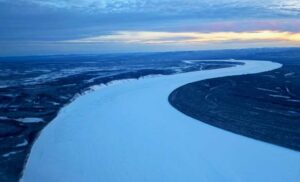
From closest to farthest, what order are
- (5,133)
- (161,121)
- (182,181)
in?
(182,181) < (5,133) < (161,121)

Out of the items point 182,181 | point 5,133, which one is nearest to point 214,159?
point 182,181

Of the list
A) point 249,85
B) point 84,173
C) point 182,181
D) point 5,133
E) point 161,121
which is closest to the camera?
point 182,181

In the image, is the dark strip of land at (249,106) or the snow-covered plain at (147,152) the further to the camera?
the dark strip of land at (249,106)

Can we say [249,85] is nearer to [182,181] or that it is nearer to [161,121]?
[161,121]

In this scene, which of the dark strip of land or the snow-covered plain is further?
the dark strip of land

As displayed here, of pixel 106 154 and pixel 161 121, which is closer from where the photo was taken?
pixel 106 154

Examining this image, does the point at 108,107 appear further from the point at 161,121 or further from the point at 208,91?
the point at 208,91

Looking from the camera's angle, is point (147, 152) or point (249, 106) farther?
point (249, 106)

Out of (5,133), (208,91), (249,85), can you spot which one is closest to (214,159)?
(5,133)
